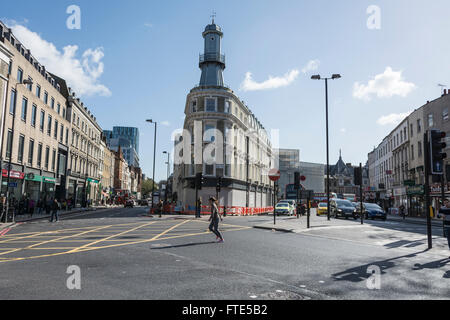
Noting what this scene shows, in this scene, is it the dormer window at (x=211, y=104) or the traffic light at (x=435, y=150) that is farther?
the dormer window at (x=211, y=104)

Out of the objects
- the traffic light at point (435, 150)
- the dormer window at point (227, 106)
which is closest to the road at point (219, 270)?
the traffic light at point (435, 150)

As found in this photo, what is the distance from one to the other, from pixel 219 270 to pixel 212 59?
142 feet

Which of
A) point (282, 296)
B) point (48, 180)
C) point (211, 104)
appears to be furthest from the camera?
point (211, 104)

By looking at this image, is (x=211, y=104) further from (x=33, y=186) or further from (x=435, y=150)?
(x=435, y=150)

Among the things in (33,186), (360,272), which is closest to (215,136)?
(33,186)

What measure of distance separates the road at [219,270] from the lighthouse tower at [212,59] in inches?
1472

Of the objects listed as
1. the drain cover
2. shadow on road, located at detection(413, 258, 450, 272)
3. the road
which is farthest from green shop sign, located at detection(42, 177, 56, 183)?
→ shadow on road, located at detection(413, 258, 450, 272)

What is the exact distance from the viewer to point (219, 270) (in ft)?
23.7

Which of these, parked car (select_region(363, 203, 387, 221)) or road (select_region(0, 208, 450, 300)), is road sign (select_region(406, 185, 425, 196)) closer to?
parked car (select_region(363, 203, 387, 221))

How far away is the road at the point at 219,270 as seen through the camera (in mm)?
5473

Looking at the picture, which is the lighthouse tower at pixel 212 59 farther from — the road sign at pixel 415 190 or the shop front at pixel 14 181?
the road sign at pixel 415 190

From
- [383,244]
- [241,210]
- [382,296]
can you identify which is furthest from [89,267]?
[241,210]
